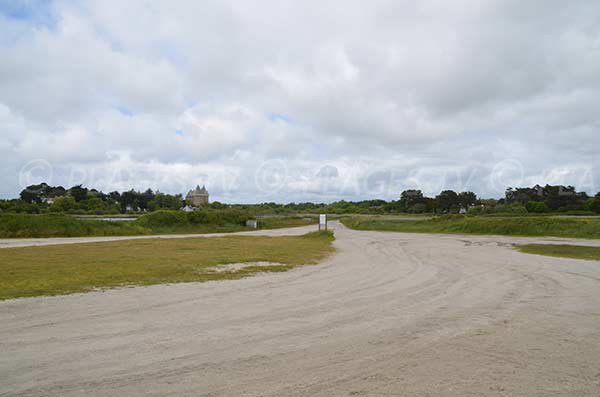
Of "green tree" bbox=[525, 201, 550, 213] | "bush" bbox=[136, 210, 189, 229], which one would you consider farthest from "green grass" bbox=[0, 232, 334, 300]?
"green tree" bbox=[525, 201, 550, 213]

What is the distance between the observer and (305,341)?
20.4 ft

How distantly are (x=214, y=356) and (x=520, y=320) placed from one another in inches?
221

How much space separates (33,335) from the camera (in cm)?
634

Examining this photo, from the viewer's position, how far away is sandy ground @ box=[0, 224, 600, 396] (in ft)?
15.3

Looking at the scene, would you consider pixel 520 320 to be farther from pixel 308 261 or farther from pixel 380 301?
pixel 308 261

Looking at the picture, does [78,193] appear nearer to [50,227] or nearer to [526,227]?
[50,227]

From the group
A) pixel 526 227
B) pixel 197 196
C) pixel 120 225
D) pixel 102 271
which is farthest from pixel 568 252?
pixel 197 196

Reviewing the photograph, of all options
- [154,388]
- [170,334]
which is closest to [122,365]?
[154,388]

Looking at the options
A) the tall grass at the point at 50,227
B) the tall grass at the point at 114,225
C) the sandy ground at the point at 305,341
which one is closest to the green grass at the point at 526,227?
the tall grass at the point at 114,225

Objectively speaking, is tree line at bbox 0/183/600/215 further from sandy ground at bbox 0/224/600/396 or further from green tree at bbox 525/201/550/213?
sandy ground at bbox 0/224/600/396

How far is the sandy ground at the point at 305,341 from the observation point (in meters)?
4.65

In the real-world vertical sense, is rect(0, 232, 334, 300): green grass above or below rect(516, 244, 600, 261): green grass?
below

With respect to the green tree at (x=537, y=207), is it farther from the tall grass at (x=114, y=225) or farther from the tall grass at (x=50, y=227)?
the tall grass at (x=50, y=227)

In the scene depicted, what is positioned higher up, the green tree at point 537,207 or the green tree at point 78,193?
the green tree at point 78,193
